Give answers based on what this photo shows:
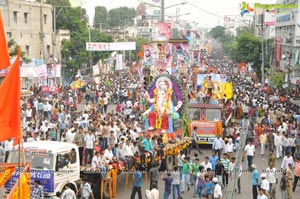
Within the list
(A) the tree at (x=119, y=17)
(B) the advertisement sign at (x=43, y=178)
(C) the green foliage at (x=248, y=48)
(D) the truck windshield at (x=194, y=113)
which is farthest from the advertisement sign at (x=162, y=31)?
(A) the tree at (x=119, y=17)

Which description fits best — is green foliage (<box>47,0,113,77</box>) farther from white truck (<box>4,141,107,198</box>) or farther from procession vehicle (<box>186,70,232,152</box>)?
white truck (<box>4,141,107,198</box>)

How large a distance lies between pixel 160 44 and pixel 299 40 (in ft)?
27.8

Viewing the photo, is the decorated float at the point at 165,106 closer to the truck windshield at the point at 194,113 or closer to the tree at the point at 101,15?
the truck windshield at the point at 194,113

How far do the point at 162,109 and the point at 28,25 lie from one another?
27589 millimetres

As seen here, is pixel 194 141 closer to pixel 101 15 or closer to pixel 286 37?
pixel 286 37

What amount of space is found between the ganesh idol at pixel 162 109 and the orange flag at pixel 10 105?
505 inches

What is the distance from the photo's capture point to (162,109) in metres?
23.7

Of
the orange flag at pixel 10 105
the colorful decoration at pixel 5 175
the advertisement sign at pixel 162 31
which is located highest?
the advertisement sign at pixel 162 31

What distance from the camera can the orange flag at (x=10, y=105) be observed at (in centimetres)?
1016

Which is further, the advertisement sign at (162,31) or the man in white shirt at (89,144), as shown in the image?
the advertisement sign at (162,31)

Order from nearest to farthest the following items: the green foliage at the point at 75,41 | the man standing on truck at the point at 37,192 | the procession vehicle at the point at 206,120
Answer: the man standing on truck at the point at 37,192 < the procession vehicle at the point at 206,120 < the green foliage at the point at 75,41

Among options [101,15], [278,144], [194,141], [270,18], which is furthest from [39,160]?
[101,15]

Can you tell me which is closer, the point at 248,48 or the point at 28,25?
the point at 28,25

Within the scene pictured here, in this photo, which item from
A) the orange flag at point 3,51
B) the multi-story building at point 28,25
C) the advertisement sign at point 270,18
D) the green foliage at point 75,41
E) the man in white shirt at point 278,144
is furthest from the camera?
the advertisement sign at point 270,18
